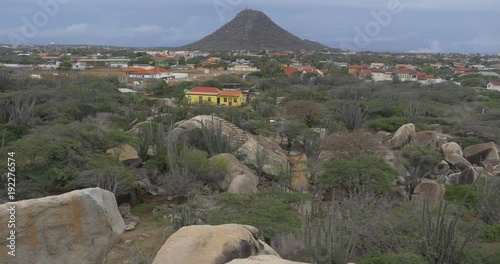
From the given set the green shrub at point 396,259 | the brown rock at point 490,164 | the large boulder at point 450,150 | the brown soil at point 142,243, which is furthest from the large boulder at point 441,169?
the brown soil at point 142,243

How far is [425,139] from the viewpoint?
18484mm

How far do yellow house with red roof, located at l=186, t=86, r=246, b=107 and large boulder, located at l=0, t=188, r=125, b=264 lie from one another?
2896 cm

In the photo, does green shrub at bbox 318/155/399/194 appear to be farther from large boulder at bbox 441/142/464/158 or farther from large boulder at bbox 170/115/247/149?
large boulder at bbox 441/142/464/158

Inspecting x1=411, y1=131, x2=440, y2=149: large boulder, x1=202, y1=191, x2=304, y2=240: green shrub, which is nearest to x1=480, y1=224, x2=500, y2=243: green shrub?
x1=202, y1=191, x2=304, y2=240: green shrub

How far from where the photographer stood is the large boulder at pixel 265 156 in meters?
14.9

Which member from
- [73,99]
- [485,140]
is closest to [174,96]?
[73,99]

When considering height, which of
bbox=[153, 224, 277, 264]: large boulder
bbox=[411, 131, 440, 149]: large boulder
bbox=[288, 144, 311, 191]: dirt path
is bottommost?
bbox=[288, 144, 311, 191]: dirt path

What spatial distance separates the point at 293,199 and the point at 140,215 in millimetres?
3677

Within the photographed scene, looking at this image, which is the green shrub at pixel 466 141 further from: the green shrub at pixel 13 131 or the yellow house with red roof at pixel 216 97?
the yellow house with red roof at pixel 216 97

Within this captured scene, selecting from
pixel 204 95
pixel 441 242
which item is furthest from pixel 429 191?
pixel 204 95

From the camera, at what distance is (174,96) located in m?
36.6

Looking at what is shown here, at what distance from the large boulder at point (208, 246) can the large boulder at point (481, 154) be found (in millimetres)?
13842

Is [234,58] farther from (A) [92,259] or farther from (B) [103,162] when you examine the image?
(A) [92,259]

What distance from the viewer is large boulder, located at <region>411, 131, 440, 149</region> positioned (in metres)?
18.2
